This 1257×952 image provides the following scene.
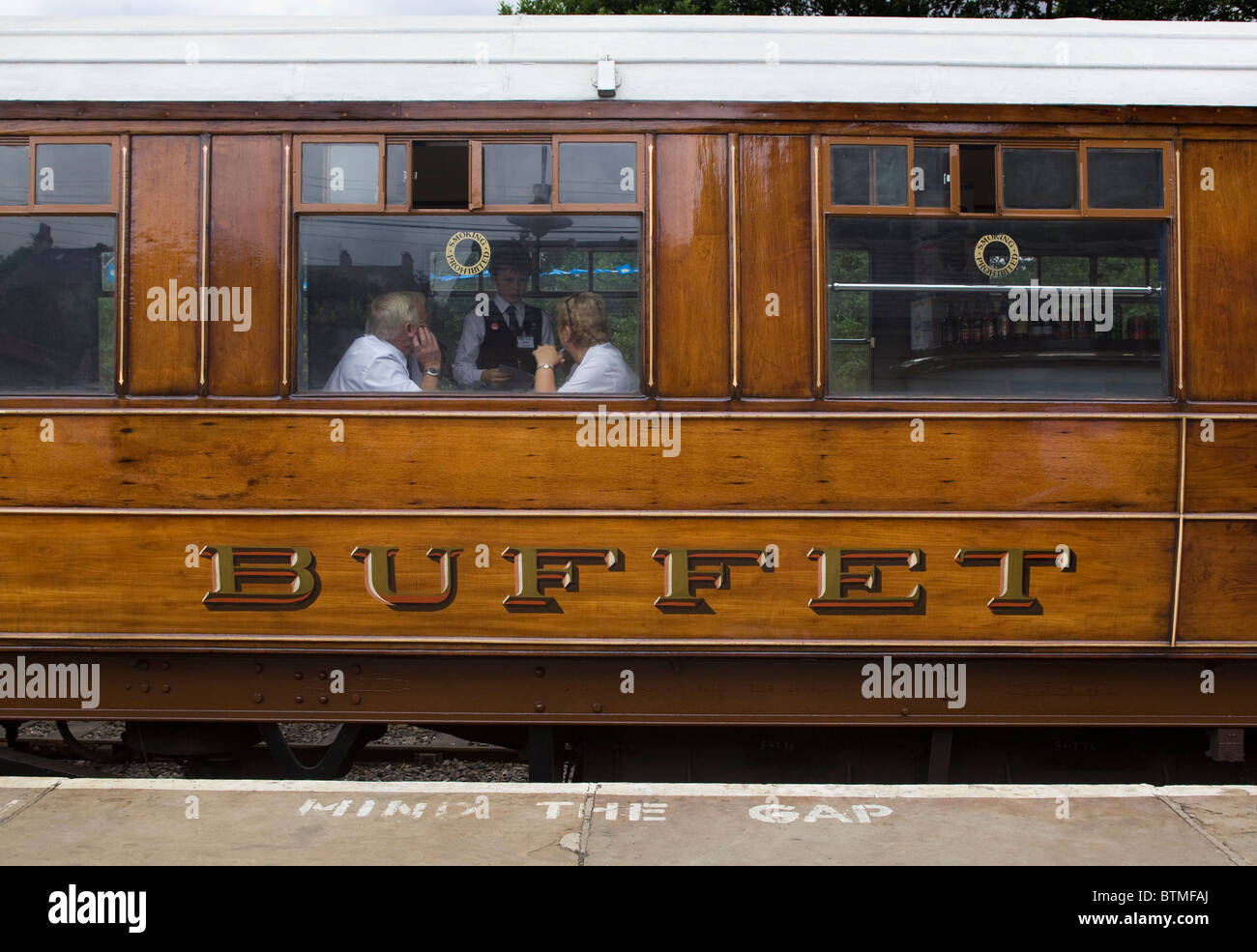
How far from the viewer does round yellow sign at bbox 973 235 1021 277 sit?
4.50m

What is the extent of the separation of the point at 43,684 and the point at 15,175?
6.66ft

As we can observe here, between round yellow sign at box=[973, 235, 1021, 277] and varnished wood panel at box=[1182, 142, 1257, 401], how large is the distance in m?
0.67

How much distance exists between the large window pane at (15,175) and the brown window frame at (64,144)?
0.01 metres

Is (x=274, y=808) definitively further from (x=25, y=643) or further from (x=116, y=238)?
(x=116, y=238)

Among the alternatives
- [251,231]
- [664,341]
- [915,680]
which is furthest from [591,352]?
[915,680]

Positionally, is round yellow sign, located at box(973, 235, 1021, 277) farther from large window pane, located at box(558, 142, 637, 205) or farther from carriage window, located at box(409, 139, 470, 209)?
carriage window, located at box(409, 139, 470, 209)

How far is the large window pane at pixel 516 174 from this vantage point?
14.7ft

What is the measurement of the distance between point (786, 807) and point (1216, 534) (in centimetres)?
205

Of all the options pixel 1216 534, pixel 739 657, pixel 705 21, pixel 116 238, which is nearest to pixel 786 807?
pixel 739 657

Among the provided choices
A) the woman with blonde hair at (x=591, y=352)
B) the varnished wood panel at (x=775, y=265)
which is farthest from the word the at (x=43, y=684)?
the varnished wood panel at (x=775, y=265)

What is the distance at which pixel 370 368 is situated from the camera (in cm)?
458

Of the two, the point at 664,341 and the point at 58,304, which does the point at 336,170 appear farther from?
the point at 664,341

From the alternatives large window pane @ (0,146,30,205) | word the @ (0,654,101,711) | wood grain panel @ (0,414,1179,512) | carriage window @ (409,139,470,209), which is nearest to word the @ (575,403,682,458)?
wood grain panel @ (0,414,1179,512)

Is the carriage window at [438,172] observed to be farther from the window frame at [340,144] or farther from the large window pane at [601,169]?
the large window pane at [601,169]
